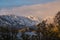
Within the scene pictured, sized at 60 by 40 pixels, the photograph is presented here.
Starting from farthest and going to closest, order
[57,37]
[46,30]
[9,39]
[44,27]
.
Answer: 1. [9,39]
2. [44,27]
3. [46,30]
4. [57,37]

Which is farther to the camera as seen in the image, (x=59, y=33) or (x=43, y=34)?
(x=43, y=34)

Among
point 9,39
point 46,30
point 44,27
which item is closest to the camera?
point 46,30

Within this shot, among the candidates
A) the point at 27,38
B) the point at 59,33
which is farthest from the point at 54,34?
the point at 27,38

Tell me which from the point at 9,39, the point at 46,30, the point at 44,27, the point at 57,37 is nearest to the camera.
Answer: the point at 57,37

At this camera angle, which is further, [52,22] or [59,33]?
[52,22]

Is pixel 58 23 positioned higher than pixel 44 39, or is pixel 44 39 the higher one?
pixel 58 23

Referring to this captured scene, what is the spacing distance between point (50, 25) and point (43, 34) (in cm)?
490

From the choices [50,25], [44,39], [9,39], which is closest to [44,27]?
[50,25]

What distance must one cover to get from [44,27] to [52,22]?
441 centimetres

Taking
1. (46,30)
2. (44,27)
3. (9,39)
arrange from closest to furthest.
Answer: (46,30)
(44,27)
(9,39)

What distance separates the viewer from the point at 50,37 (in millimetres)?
80562

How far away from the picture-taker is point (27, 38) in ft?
335

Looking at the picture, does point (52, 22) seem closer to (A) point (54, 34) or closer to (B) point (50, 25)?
(B) point (50, 25)

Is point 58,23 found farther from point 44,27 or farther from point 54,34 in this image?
point 44,27
